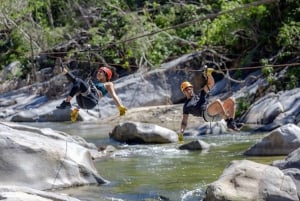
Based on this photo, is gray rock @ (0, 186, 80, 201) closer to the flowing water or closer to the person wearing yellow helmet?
the flowing water

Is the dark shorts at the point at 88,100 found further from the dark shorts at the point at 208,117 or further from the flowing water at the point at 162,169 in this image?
the dark shorts at the point at 208,117

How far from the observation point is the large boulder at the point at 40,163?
447 inches

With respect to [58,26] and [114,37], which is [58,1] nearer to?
[58,26]

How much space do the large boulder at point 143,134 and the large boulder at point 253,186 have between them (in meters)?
7.58

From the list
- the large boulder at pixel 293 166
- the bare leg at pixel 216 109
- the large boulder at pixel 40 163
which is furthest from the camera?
the large boulder at pixel 40 163

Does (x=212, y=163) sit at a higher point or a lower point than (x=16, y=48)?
lower

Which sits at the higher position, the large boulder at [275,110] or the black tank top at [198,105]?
the black tank top at [198,105]

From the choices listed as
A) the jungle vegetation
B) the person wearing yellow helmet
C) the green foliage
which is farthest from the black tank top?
the green foliage

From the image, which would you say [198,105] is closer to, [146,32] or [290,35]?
[290,35]

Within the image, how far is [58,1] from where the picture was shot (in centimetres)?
3266

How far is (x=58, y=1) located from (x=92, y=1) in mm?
2430

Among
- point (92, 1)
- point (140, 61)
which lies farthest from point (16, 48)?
point (140, 61)

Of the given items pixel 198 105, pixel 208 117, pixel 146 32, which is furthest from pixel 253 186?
pixel 146 32

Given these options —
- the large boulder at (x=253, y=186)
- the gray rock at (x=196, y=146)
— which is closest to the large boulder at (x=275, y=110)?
the gray rock at (x=196, y=146)
